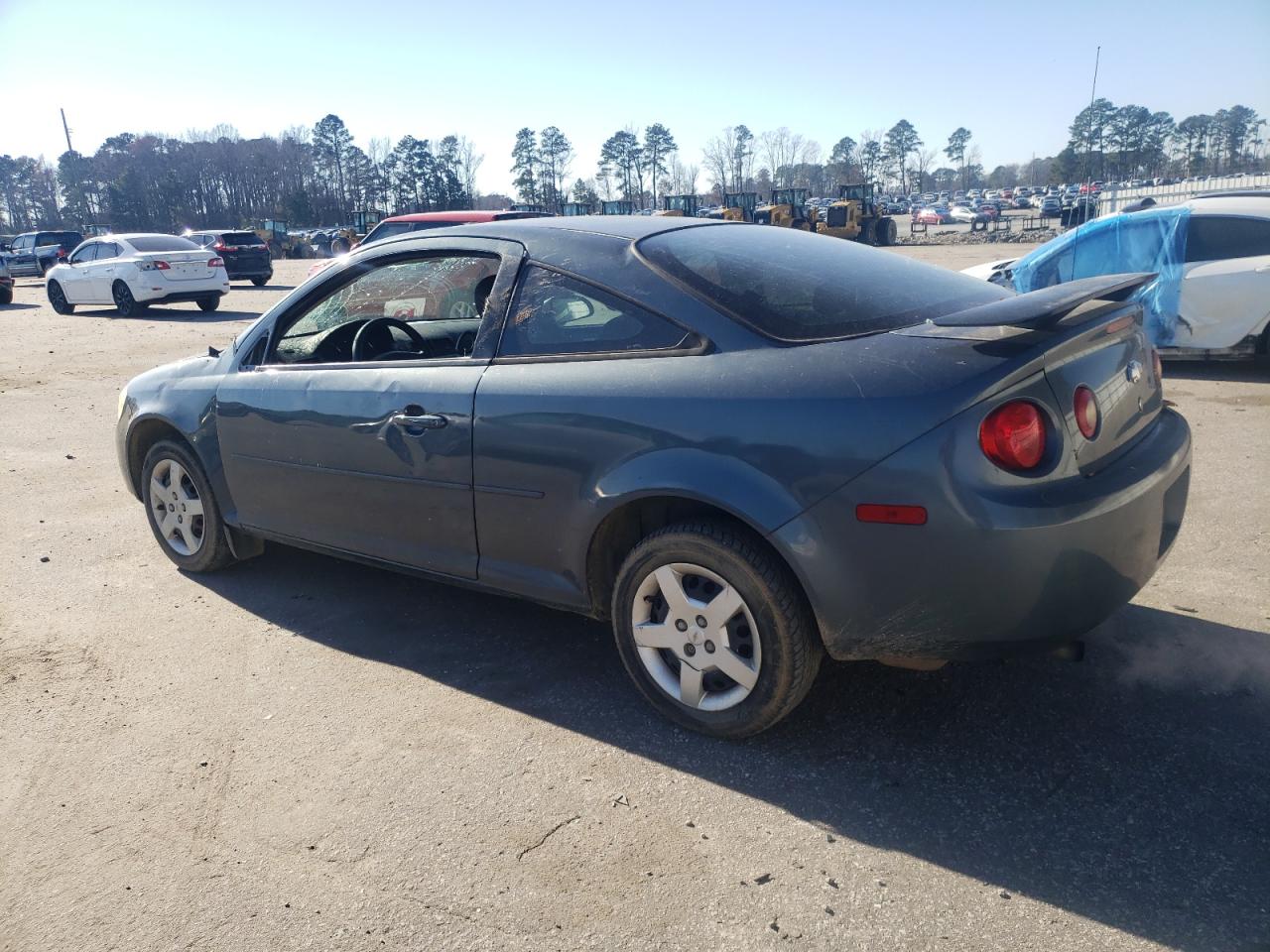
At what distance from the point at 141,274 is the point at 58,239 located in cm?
2270

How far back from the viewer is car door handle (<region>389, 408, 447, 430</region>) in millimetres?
3496

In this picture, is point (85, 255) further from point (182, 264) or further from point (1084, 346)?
point (1084, 346)

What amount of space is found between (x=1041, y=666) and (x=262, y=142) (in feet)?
406

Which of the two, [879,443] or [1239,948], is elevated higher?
[879,443]

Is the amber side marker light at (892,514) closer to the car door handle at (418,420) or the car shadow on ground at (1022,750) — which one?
the car shadow on ground at (1022,750)

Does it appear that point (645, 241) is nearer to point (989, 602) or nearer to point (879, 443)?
point (879, 443)

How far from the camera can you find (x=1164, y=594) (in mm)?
4016

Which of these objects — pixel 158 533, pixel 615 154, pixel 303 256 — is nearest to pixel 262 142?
pixel 615 154

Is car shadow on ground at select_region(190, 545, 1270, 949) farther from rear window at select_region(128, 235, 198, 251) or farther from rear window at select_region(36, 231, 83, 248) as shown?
rear window at select_region(36, 231, 83, 248)

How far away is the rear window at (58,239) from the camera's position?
36.4 metres

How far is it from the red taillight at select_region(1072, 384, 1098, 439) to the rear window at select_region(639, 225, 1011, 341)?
0.56m

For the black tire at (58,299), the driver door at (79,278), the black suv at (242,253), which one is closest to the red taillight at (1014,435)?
the driver door at (79,278)

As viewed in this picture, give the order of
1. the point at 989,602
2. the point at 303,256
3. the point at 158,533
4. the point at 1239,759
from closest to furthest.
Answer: the point at 989,602, the point at 1239,759, the point at 158,533, the point at 303,256

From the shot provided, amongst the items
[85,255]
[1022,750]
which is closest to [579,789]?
[1022,750]
